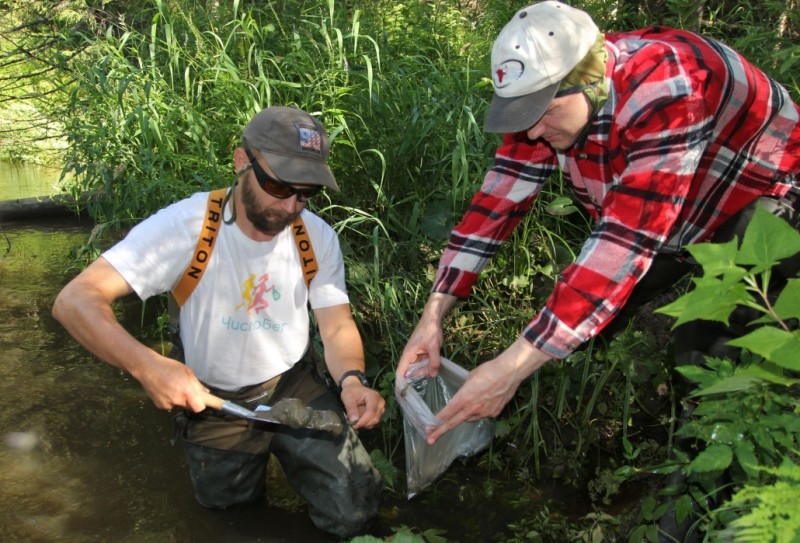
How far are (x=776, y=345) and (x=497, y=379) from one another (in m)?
0.88

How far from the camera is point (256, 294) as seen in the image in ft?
9.54

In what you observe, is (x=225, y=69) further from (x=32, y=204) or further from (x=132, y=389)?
(x=32, y=204)

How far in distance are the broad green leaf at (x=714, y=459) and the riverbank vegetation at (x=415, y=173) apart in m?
0.58

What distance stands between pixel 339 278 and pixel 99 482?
4.91 feet

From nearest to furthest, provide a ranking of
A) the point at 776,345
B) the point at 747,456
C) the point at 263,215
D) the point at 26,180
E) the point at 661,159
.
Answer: the point at 776,345, the point at 747,456, the point at 661,159, the point at 263,215, the point at 26,180

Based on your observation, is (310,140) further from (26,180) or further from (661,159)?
(26,180)

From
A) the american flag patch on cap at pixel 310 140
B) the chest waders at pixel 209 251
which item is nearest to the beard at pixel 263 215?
the chest waders at pixel 209 251

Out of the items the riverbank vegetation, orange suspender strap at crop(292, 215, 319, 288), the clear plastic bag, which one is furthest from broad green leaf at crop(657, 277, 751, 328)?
orange suspender strap at crop(292, 215, 319, 288)

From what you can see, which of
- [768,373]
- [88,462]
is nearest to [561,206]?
[768,373]

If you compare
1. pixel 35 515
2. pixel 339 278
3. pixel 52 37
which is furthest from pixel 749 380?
pixel 52 37

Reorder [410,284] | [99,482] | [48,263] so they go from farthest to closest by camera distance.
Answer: [48,263]
[410,284]
[99,482]

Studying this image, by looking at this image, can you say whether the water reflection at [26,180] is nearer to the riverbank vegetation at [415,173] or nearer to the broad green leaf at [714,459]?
the riverbank vegetation at [415,173]

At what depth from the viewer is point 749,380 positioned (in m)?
1.43

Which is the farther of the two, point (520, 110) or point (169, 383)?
point (169, 383)
